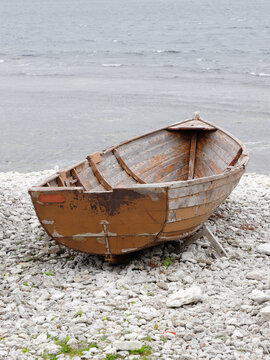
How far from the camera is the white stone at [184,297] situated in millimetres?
6301

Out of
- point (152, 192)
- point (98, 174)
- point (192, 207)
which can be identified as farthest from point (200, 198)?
point (98, 174)

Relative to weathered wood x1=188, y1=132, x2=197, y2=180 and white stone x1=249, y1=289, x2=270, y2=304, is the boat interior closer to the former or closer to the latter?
weathered wood x1=188, y1=132, x2=197, y2=180

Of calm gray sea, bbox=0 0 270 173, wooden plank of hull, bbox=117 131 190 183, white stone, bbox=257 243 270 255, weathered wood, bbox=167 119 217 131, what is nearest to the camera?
white stone, bbox=257 243 270 255

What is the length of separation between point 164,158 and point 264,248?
3.32 m

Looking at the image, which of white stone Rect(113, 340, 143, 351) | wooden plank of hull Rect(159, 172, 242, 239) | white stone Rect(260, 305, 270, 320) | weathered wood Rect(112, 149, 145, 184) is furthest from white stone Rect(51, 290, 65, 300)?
weathered wood Rect(112, 149, 145, 184)

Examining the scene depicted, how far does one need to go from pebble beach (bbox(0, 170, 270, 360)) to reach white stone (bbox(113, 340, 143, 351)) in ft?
0.04

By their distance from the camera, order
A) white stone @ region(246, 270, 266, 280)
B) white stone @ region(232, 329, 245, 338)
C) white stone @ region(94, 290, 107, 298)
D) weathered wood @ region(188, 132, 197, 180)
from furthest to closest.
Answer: weathered wood @ region(188, 132, 197, 180), white stone @ region(246, 270, 266, 280), white stone @ region(94, 290, 107, 298), white stone @ region(232, 329, 245, 338)

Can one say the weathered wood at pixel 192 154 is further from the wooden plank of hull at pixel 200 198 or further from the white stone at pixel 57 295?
the white stone at pixel 57 295

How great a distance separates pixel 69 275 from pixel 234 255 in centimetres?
264

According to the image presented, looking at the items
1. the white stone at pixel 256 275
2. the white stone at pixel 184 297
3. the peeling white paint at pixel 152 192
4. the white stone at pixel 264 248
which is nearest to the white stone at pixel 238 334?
the white stone at pixel 184 297

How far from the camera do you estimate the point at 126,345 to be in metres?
5.39

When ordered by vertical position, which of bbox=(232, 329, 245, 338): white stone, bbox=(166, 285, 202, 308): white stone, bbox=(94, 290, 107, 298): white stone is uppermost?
Answer: bbox=(232, 329, 245, 338): white stone

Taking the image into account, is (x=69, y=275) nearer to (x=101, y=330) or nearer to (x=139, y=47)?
(x=101, y=330)

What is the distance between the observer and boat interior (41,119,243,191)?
901 cm
